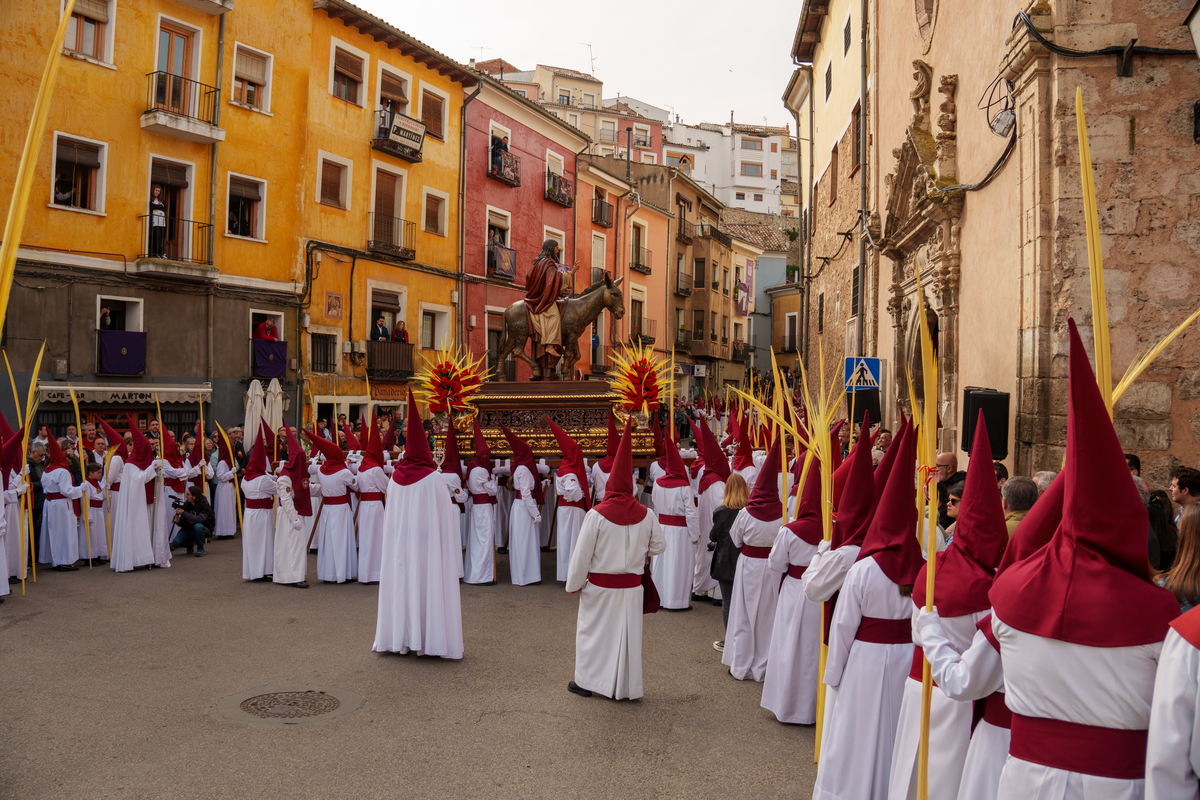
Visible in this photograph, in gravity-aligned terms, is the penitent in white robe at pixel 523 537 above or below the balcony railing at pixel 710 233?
below

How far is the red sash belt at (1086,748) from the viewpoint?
8.50ft

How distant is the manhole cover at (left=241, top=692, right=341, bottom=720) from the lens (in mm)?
5766

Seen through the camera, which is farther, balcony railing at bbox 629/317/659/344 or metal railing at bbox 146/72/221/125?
balcony railing at bbox 629/317/659/344

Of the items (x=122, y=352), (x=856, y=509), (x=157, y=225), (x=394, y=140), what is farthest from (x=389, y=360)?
(x=856, y=509)

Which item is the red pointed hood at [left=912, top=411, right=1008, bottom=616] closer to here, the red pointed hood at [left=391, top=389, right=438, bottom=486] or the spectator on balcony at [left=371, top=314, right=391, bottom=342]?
the red pointed hood at [left=391, top=389, right=438, bottom=486]

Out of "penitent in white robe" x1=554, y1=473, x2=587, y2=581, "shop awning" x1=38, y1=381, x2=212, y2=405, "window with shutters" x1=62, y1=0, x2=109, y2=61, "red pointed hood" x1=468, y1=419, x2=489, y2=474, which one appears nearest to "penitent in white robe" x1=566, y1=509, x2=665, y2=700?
"penitent in white robe" x1=554, y1=473, x2=587, y2=581

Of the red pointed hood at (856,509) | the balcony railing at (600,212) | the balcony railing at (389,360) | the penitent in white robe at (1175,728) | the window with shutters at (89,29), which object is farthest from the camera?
the balcony railing at (600,212)

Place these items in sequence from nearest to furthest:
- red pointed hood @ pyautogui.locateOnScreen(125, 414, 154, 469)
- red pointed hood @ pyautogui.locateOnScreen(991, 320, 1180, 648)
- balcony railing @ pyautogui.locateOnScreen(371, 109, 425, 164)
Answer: red pointed hood @ pyautogui.locateOnScreen(991, 320, 1180, 648) → red pointed hood @ pyautogui.locateOnScreen(125, 414, 154, 469) → balcony railing @ pyautogui.locateOnScreen(371, 109, 425, 164)

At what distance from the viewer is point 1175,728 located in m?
2.29

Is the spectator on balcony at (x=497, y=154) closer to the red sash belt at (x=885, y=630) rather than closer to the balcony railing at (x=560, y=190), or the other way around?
the balcony railing at (x=560, y=190)

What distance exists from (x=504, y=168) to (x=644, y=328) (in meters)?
12.2

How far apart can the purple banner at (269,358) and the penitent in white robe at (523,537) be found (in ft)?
36.4

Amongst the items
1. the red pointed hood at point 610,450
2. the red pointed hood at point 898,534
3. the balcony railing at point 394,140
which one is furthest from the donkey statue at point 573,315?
the balcony railing at point 394,140

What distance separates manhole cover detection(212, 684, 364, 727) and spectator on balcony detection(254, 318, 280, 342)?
14.4 metres
